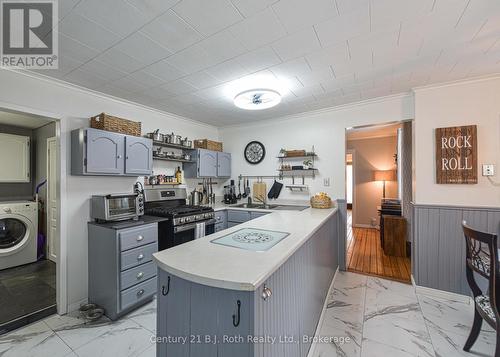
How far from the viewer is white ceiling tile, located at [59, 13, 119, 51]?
1.46 m

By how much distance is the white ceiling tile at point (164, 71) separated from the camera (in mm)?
2045

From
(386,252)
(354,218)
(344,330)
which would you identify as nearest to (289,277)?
(344,330)

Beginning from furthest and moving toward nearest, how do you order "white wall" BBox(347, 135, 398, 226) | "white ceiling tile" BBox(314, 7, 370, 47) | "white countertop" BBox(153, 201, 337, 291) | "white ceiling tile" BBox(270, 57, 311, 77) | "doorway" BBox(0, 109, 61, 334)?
"white wall" BBox(347, 135, 398, 226), "doorway" BBox(0, 109, 61, 334), "white ceiling tile" BBox(270, 57, 311, 77), "white ceiling tile" BBox(314, 7, 370, 47), "white countertop" BBox(153, 201, 337, 291)

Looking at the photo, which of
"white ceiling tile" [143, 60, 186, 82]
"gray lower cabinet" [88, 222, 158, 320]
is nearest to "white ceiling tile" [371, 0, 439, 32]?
"white ceiling tile" [143, 60, 186, 82]

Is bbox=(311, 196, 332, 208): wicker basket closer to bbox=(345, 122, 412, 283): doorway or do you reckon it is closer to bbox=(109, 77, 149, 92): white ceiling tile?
bbox=(345, 122, 412, 283): doorway

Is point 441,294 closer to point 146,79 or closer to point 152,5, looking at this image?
point 152,5

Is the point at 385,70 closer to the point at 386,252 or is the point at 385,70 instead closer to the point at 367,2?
the point at 367,2

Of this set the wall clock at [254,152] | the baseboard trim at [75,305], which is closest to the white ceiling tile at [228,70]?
the wall clock at [254,152]

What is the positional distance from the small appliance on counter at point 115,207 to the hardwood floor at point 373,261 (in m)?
3.08

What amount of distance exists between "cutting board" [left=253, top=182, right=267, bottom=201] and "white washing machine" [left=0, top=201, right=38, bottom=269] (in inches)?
142

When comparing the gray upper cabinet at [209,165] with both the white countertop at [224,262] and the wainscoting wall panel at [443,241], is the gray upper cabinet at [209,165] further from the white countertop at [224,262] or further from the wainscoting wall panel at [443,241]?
the wainscoting wall panel at [443,241]

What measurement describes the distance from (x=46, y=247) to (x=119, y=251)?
276 cm

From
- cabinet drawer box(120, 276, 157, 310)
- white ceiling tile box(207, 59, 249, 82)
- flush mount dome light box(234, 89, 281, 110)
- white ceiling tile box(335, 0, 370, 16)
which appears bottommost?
cabinet drawer box(120, 276, 157, 310)

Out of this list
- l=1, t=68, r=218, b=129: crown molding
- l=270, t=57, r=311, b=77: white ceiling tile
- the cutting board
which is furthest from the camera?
the cutting board
